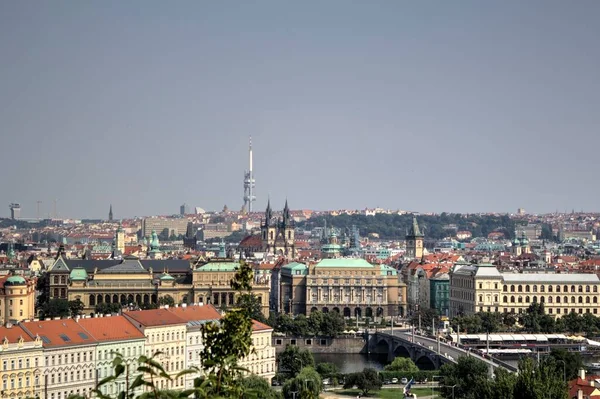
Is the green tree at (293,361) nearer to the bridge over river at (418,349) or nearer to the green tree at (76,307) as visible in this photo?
the bridge over river at (418,349)

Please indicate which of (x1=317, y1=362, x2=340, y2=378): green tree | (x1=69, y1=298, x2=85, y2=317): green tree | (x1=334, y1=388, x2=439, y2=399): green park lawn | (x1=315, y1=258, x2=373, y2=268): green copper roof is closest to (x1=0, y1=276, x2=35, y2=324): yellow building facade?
(x1=69, y1=298, x2=85, y2=317): green tree

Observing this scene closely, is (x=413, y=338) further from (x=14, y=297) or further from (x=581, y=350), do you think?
(x=14, y=297)

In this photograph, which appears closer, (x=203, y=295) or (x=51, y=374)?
(x=51, y=374)

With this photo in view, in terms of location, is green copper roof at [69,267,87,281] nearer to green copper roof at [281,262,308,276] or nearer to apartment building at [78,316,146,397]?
green copper roof at [281,262,308,276]

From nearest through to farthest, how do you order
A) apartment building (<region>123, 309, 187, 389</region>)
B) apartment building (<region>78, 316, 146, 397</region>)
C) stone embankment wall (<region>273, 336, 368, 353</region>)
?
apartment building (<region>78, 316, 146, 397</region>) → apartment building (<region>123, 309, 187, 389</region>) → stone embankment wall (<region>273, 336, 368, 353</region>)

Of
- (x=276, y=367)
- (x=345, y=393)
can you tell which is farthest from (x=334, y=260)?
(x=345, y=393)

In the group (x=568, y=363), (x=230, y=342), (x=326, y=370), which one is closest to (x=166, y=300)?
(x=326, y=370)

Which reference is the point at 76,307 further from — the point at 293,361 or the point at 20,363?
the point at 20,363
